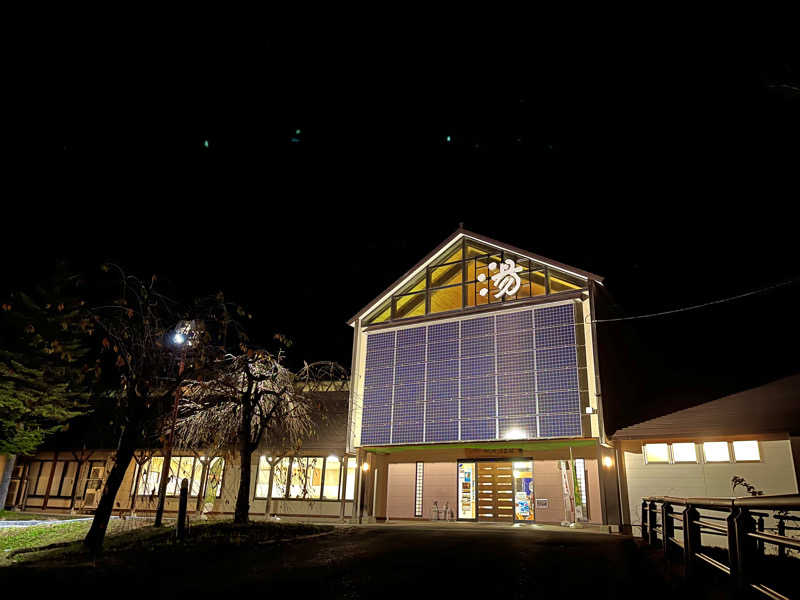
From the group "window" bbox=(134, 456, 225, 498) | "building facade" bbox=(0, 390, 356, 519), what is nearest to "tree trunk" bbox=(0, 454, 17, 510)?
"building facade" bbox=(0, 390, 356, 519)

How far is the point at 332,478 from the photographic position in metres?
23.3

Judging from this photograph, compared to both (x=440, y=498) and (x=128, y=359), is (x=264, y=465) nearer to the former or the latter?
(x=440, y=498)

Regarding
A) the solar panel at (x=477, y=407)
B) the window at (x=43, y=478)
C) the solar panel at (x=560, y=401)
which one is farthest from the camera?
the window at (x=43, y=478)

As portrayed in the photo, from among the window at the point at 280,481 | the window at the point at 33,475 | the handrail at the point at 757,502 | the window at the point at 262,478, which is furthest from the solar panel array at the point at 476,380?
the window at the point at 33,475

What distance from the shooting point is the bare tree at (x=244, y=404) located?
1507 centimetres

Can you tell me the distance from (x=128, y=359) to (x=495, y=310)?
41.8 ft

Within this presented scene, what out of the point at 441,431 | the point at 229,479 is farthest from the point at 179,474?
the point at 441,431

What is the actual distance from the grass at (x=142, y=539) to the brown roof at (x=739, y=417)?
992 cm

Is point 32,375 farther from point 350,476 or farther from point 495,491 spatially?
point 495,491

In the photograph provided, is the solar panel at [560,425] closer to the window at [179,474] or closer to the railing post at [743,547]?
the railing post at [743,547]

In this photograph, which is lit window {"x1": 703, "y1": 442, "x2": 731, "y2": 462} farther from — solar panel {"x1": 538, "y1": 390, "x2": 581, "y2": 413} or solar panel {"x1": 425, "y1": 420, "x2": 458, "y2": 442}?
solar panel {"x1": 425, "y1": 420, "x2": 458, "y2": 442}

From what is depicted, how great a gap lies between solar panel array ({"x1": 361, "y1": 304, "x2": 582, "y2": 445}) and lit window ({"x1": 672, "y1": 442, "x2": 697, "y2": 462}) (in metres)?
2.88

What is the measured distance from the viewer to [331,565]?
755 centimetres

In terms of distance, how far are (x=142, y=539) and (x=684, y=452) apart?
1509 centimetres
